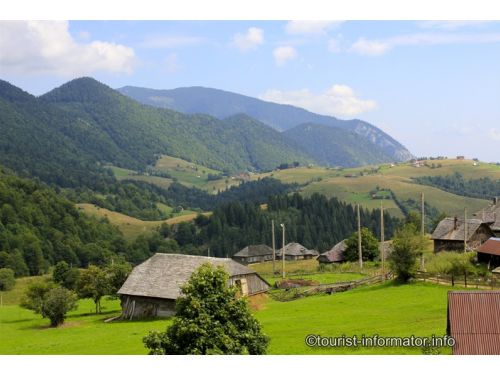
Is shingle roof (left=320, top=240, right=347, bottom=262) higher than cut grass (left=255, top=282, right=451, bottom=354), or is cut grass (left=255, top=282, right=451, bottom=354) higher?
shingle roof (left=320, top=240, right=347, bottom=262)

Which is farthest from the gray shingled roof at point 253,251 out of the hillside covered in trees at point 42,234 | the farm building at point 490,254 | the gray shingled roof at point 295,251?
the farm building at point 490,254

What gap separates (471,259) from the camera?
198 feet

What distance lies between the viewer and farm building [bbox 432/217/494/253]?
8019 centimetres

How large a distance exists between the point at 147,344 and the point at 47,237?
513 ft

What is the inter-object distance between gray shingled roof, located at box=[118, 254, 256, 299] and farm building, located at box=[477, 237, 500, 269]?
22549 millimetres

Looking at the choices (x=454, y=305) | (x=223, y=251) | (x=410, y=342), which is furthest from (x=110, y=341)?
(x=223, y=251)

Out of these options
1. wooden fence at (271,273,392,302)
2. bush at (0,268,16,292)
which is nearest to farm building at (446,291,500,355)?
wooden fence at (271,273,392,302)

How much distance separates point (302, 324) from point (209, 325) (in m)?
17.1

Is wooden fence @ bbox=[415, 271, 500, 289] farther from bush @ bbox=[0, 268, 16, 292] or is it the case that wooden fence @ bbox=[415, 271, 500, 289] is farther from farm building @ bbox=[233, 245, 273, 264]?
farm building @ bbox=[233, 245, 273, 264]

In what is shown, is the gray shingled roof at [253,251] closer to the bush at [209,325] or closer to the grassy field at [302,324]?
the grassy field at [302,324]

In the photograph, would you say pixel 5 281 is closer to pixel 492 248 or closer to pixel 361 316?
pixel 492 248

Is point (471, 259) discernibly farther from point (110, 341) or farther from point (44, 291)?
point (44, 291)

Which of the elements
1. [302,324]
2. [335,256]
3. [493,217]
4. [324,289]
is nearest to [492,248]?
[324,289]

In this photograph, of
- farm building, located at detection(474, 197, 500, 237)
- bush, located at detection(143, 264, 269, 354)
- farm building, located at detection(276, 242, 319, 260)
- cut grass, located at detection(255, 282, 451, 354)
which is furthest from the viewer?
farm building, located at detection(276, 242, 319, 260)
